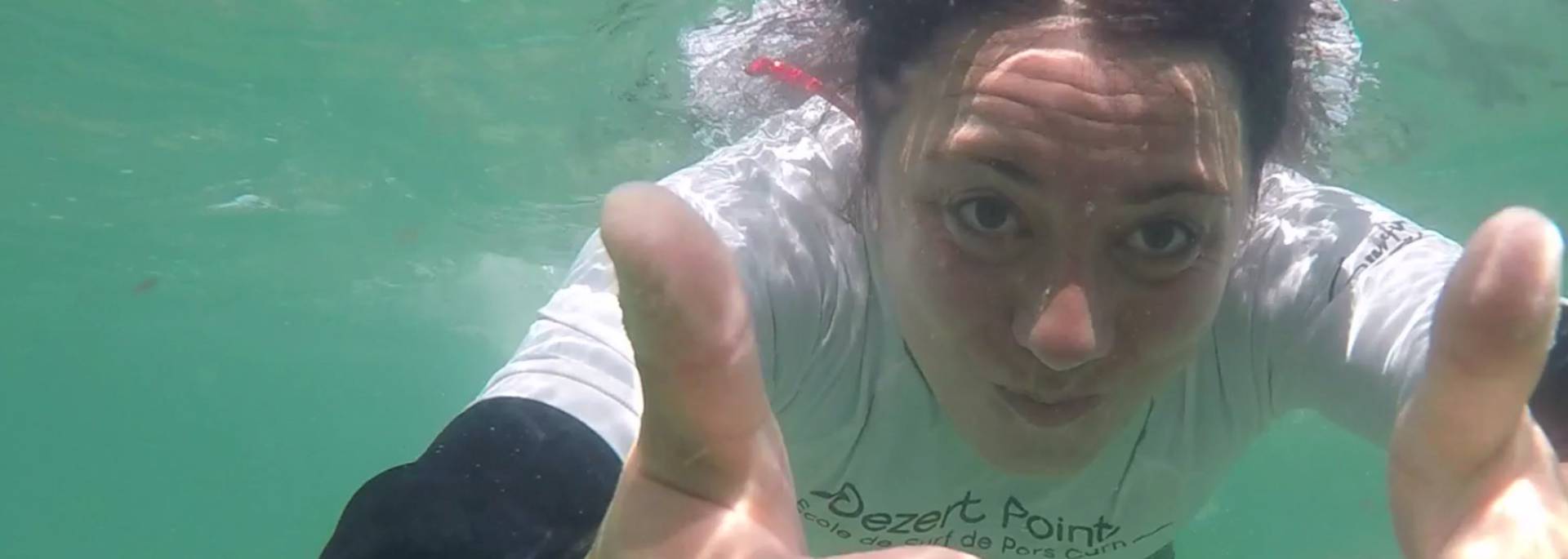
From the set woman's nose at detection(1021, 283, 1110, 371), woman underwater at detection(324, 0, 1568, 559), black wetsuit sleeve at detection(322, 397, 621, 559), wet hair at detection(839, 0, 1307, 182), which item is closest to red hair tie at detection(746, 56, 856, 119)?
woman underwater at detection(324, 0, 1568, 559)

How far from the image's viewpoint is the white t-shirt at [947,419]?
3.28m

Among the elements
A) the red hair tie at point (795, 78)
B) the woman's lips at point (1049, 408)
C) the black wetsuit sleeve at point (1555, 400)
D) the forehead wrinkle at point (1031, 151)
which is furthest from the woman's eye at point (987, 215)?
the black wetsuit sleeve at point (1555, 400)

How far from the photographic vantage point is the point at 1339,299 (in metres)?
→ 3.41

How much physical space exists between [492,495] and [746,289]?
1.04 m

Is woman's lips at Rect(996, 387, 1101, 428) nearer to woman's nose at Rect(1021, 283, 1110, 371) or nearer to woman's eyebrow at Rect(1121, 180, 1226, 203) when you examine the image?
woman's nose at Rect(1021, 283, 1110, 371)

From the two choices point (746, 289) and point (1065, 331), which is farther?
point (746, 289)

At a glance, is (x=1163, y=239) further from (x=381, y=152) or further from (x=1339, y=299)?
(x=381, y=152)

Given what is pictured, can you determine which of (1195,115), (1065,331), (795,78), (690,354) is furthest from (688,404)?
(795,78)

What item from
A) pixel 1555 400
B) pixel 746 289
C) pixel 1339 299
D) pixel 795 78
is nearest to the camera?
pixel 1555 400

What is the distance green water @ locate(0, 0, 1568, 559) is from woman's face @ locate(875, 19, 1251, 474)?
0.78m

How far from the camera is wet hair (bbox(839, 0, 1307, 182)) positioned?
299 centimetres

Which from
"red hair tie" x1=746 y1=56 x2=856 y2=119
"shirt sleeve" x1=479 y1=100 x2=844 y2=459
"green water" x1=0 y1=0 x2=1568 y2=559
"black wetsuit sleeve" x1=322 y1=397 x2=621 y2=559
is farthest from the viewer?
"green water" x1=0 y1=0 x2=1568 y2=559

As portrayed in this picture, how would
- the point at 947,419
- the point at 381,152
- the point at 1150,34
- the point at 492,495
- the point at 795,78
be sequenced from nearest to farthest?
1. the point at 492,495
2. the point at 1150,34
3. the point at 947,419
4. the point at 795,78
5. the point at 381,152

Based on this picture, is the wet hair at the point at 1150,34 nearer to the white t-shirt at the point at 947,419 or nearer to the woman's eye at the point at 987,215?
the white t-shirt at the point at 947,419
